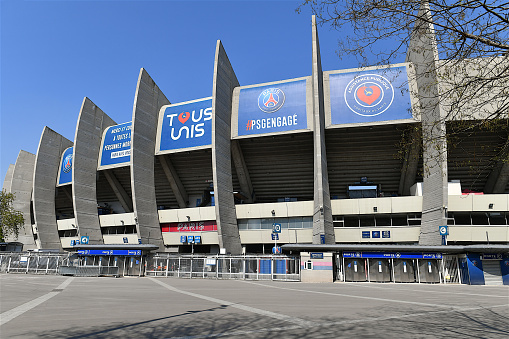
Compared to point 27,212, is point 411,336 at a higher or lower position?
lower

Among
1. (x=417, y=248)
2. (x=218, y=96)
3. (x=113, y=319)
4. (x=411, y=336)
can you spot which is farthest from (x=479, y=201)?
(x=113, y=319)

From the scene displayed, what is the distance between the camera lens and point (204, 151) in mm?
37781

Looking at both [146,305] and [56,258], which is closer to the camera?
Answer: [146,305]

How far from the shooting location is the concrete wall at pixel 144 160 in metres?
35.6

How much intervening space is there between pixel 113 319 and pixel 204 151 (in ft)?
101

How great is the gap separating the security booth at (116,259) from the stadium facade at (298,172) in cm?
59

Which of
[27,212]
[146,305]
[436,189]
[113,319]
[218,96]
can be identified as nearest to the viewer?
[113,319]

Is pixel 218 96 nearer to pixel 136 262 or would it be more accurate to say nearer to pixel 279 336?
pixel 136 262

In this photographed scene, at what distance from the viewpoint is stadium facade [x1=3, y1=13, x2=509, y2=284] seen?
2944cm

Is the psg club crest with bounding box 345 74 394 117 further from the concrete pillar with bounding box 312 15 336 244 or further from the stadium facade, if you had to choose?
the concrete pillar with bounding box 312 15 336 244

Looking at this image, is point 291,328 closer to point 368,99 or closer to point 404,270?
point 404,270

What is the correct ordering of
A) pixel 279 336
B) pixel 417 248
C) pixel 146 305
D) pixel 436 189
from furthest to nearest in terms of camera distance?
1. pixel 436 189
2. pixel 417 248
3. pixel 146 305
4. pixel 279 336

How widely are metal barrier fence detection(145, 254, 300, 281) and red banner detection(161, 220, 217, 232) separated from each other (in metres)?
7.66

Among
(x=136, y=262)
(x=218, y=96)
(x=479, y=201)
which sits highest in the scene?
(x=218, y=96)
